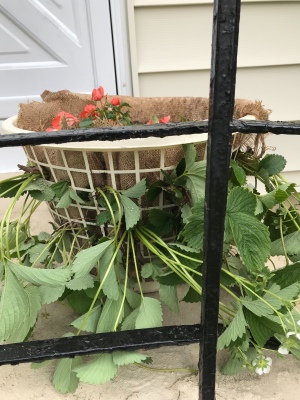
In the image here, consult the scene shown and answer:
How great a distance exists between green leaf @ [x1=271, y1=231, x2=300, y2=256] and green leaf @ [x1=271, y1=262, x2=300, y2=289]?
6 centimetres

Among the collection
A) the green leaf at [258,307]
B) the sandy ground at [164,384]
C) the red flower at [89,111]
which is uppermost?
the red flower at [89,111]

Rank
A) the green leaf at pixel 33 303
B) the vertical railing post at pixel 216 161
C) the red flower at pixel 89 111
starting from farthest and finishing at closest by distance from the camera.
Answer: the red flower at pixel 89 111, the green leaf at pixel 33 303, the vertical railing post at pixel 216 161

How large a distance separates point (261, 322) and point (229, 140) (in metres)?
0.32

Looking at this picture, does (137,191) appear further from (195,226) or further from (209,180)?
(209,180)

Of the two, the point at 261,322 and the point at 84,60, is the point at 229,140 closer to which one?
the point at 261,322

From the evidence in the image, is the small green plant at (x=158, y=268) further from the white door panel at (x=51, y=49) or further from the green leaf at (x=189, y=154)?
the white door panel at (x=51, y=49)

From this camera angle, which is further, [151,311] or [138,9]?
[138,9]

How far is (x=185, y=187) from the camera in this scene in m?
0.71

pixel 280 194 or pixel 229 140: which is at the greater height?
pixel 229 140

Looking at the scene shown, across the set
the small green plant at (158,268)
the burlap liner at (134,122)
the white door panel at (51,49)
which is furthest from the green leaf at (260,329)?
the white door panel at (51,49)

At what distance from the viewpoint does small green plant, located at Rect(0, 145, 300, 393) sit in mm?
546

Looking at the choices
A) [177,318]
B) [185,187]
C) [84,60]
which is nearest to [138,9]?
[84,60]

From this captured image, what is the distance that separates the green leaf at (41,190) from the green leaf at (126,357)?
0.32 m

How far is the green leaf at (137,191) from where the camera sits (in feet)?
2.22
